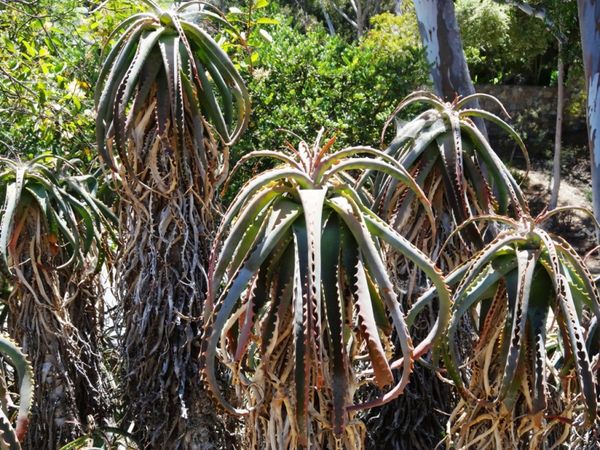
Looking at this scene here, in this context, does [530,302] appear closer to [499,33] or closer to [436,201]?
[436,201]

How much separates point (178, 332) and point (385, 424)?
104 centimetres

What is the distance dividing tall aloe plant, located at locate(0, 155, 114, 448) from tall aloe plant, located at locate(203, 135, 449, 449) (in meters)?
1.60

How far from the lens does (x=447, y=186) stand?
363 cm

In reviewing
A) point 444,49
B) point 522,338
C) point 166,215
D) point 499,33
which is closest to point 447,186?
point 522,338

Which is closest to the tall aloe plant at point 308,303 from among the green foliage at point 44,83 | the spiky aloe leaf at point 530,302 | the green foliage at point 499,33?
the spiky aloe leaf at point 530,302

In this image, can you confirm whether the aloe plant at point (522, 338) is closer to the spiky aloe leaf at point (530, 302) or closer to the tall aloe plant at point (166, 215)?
the spiky aloe leaf at point (530, 302)

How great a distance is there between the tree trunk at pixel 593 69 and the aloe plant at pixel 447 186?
4.67m

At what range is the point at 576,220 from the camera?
18922 mm

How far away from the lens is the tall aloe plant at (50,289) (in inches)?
161

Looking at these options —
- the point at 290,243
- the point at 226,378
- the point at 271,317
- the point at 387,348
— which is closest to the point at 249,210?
the point at 290,243

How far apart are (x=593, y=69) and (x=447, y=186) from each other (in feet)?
16.8

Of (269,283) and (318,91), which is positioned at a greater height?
(318,91)

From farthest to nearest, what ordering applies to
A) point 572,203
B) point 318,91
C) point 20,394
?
1. point 572,203
2. point 318,91
3. point 20,394

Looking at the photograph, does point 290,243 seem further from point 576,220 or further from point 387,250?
point 576,220
